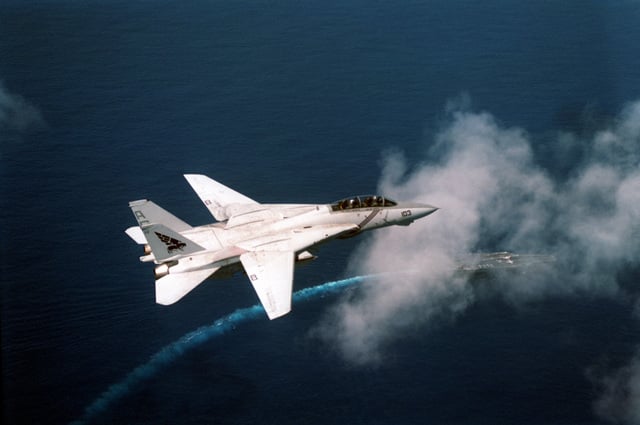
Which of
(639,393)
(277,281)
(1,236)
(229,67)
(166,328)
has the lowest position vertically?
(639,393)

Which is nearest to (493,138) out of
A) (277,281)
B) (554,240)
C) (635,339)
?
(554,240)

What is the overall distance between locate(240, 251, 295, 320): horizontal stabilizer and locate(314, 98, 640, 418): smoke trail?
56.7 metres

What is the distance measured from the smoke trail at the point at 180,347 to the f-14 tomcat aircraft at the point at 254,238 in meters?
41.4

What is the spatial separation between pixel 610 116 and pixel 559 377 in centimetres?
7329

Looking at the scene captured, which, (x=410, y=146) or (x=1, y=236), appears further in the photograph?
(x=410, y=146)

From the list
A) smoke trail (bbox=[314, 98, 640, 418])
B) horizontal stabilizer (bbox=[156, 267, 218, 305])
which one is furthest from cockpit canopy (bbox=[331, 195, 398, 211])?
smoke trail (bbox=[314, 98, 640, 418])

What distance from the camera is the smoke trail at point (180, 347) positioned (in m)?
131

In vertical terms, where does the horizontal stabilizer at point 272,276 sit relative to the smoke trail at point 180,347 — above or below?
above

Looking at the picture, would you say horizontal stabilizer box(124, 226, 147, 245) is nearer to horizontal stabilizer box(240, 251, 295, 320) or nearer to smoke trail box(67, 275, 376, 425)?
horizontal stabilizer box(240, 251, 295, 320)

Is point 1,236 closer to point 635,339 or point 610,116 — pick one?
point 635,339

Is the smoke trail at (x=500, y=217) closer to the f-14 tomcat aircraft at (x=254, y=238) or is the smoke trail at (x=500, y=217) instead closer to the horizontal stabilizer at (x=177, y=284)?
the f-14 tomcat aircraft at (x=254, y=238)

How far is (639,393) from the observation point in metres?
146

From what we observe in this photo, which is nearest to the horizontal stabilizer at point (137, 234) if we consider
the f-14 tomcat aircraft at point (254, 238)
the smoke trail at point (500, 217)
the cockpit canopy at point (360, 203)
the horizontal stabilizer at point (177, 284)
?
the f-14 tomcat aircraft at point (254, 238)

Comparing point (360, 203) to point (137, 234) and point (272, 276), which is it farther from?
point (137, 234)
